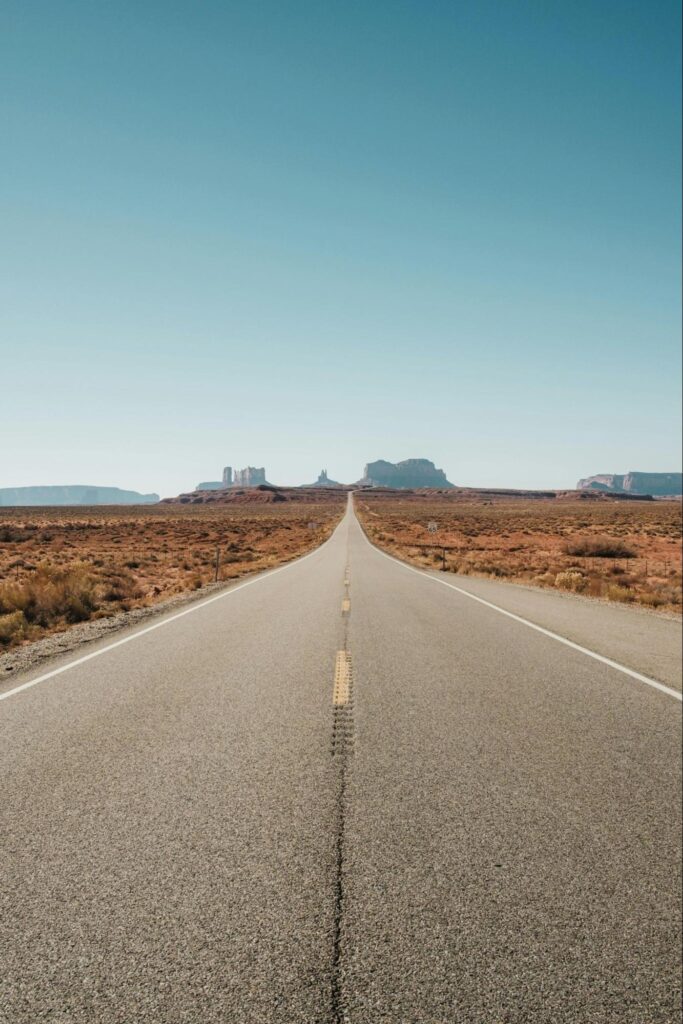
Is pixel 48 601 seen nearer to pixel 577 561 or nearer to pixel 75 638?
pixel 75 638

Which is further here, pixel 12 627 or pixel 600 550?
pixel 600 550

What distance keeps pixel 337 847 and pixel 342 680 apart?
3800mm

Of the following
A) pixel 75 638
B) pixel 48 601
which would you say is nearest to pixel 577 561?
pixel 48 601

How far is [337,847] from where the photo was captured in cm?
347

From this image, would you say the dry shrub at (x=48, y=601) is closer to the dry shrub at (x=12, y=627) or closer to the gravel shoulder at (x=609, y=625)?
the dry shrub at (x=12, y=627)

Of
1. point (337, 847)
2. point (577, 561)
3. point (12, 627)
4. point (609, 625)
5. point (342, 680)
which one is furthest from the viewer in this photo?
point (577, 561)

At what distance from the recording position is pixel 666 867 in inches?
140

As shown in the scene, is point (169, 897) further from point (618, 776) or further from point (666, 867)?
point (618, 776)

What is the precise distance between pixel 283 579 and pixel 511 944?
689 inches

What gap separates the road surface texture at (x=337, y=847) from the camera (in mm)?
2430

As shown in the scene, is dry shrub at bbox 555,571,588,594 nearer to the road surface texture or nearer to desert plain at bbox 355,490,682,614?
desert plain at bbox 355,490,682,614

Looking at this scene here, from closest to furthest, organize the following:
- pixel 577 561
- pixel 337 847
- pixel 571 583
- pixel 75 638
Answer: pixel 337 847
pixel 75 638
pixel 571 583
pixel 577 561

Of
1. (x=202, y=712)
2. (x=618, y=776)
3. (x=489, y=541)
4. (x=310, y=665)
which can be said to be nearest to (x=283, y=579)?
(x=310, y=665)

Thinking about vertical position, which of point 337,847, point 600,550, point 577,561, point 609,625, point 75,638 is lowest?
point 577,561
